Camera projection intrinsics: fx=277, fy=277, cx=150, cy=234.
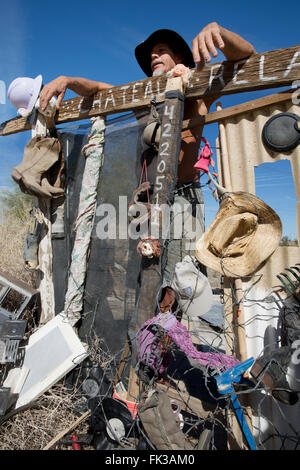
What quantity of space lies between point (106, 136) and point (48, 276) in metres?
1.85

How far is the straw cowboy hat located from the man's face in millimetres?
1727

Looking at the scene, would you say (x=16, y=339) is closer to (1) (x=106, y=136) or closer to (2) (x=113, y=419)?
(2) (x=113, y=419)

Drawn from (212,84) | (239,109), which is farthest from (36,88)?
(239,109)

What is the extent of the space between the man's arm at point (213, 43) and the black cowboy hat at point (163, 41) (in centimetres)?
92

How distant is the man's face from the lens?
10.0 ft

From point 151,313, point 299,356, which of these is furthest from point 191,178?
point 299,356

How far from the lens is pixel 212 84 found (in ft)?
8.57

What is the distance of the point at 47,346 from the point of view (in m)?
2.84

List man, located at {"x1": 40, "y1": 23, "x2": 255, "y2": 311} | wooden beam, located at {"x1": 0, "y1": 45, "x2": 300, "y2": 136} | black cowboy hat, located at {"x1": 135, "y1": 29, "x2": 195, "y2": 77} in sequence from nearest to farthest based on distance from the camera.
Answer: wooden beam, located at {"x1": 0, "y1": 45, "x2": 300, "y2": 136}, man, located at {"x1": 40, "y1": 23, "x2": 255, "y2": 311}, black cowboy hat, located at {"x1": 135, "y1": 29, "x2": 195, "y2": 77}

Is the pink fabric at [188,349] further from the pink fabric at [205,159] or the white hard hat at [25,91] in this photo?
the white hard hat at [25,91]

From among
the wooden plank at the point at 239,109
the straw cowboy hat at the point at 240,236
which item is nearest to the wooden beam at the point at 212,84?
the wooden plank at the point at 239,109

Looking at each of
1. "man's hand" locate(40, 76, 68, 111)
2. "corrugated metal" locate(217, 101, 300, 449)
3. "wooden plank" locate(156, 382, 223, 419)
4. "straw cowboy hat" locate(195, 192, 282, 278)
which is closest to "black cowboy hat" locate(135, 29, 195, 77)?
"man's hand" locate(40, 76, 68, 111)

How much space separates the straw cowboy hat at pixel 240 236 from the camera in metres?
2.18

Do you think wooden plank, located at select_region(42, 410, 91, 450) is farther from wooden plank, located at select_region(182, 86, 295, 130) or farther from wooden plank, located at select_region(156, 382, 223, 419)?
wooden plank, located at select_region(182, 86, 295, 130)
